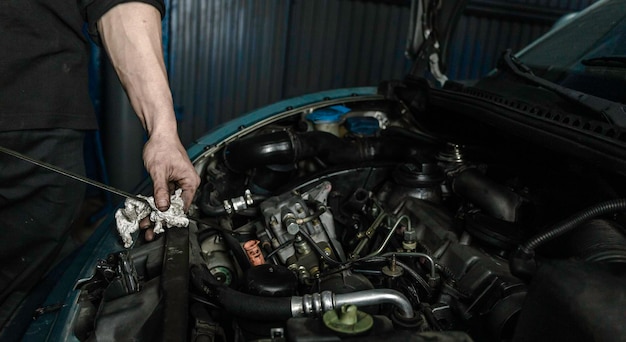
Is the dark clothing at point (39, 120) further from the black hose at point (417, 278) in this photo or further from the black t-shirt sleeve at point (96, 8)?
the black hose at point (417, 278)

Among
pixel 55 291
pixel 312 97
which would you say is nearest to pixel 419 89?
pixel 312 97

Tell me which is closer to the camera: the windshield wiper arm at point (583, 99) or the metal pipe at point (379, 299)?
the metal pipe at point (379, 299)

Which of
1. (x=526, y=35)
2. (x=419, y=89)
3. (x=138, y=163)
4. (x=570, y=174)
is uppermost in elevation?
(x=526, y=35)

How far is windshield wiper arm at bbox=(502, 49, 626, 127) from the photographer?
1.00m

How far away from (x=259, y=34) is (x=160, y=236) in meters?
3.16

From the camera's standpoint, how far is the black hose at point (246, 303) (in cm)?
86

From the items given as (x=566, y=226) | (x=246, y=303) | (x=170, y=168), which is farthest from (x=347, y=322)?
(x=170, y=168)

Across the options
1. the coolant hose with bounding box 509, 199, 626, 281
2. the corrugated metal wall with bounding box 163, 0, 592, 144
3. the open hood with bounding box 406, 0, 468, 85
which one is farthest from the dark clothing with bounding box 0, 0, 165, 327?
the corrugated metal wall with bounding box 163, 0, 592, 144

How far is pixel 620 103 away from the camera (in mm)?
1070

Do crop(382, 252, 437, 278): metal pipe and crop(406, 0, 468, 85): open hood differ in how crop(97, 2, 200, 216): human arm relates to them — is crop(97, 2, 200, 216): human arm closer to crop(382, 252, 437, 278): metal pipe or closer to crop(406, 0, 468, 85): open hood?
crop(382, 252, 437, 278): metal pipe

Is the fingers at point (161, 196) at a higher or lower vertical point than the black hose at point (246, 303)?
higher

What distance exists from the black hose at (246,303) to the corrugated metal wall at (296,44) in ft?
10.6

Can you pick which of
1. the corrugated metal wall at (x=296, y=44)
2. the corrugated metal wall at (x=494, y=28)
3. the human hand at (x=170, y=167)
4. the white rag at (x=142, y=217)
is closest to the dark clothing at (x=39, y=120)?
the human hand at (x=170, y=167)

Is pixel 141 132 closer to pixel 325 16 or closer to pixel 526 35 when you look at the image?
pixel 325 16
